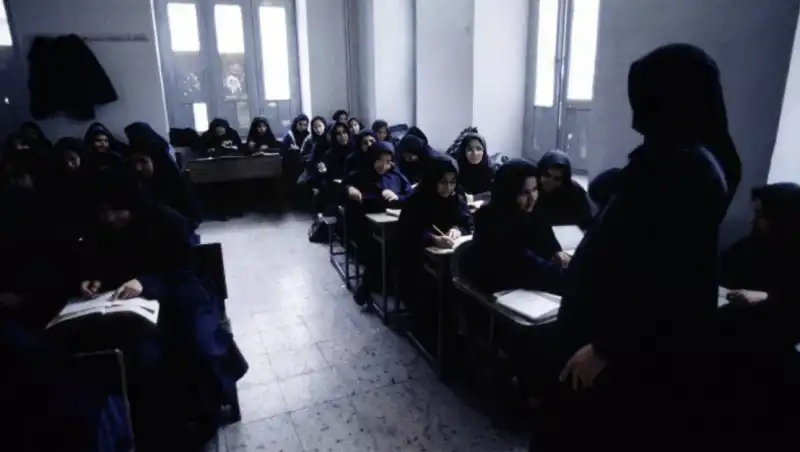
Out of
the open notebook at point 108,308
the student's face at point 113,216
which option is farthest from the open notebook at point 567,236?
the student's face at point 113,216

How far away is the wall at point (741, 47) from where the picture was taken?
2.42 meters

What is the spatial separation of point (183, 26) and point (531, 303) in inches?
292

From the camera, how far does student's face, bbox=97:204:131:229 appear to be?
246 cm

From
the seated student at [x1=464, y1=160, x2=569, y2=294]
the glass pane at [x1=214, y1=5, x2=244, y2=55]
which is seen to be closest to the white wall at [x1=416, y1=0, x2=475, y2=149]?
the glass pane at [x1=214, y1=5, x2=244, y2=55]

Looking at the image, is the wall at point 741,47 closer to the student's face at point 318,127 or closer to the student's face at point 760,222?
the student's face at point 760,222

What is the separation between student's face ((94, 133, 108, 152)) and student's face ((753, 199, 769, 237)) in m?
6.40

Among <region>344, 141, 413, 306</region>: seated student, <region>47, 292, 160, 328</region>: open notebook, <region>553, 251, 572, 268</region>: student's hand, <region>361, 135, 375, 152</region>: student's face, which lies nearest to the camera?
<region>47, 292, 160, 328</region>: open notebook

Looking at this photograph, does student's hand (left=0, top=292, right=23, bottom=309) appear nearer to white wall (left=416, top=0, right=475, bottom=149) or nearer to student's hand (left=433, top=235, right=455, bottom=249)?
student's hand (left=433, top=235, right=455, bottom=249)

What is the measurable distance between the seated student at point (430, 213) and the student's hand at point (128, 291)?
1720 millimetres

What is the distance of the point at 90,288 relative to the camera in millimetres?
2367

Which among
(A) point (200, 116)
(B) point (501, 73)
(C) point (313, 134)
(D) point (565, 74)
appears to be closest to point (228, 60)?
(A) point (200, 116)

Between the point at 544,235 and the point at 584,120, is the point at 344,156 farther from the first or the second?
the point at 544,235

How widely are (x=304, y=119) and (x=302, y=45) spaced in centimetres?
140

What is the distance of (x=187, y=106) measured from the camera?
801 centimetres
